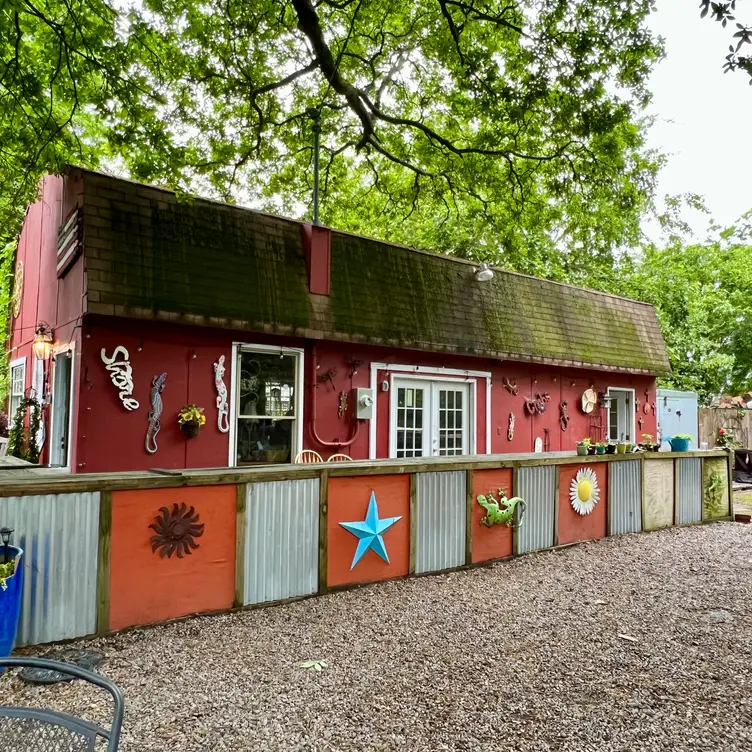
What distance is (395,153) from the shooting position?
10.9 meters

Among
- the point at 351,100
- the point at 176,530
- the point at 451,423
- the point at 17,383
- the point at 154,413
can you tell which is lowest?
the point at 176,530

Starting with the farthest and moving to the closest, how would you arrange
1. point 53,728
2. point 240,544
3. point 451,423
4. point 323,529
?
point 451,423, point 323,529, point 240,544, point 53,728

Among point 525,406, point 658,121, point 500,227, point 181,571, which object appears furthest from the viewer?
point 658,121

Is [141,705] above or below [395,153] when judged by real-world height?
below

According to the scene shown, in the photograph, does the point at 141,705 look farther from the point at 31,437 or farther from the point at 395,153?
the point at 395,153

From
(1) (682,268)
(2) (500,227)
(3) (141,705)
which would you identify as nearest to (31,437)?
(3) (141,705)

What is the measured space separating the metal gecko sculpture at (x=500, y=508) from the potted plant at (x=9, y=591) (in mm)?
4085

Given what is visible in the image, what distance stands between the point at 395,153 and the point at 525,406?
5.41 metres

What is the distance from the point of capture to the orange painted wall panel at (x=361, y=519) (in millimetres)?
4984

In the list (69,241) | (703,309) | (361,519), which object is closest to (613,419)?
(703,309)

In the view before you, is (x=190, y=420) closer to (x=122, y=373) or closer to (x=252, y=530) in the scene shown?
(x=122, y=373)

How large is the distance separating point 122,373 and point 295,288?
7.84 ft

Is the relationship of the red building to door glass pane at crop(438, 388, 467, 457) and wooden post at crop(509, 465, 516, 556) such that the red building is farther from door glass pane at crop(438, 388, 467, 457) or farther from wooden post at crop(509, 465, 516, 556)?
wooden post at crop(509, 465, 516, 556)

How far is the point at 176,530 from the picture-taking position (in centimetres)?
425
